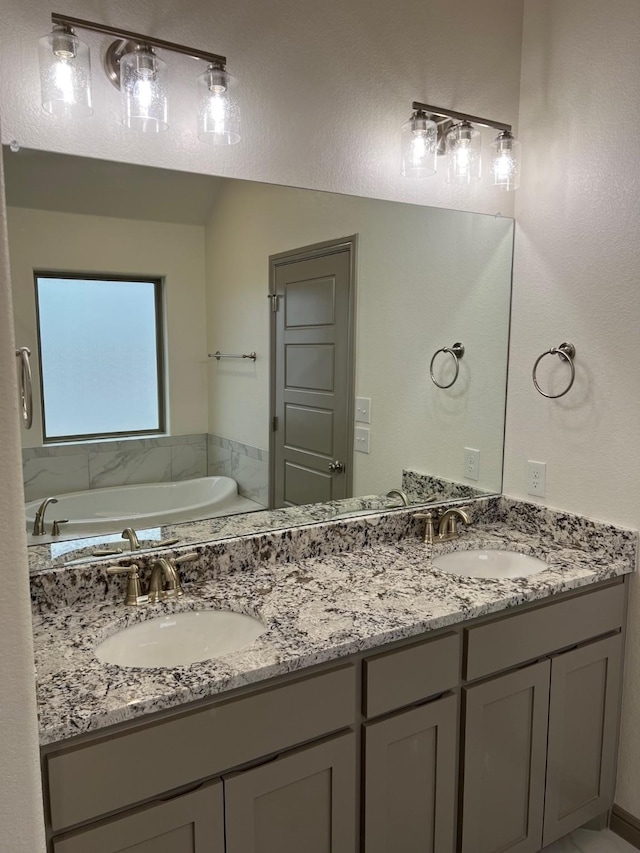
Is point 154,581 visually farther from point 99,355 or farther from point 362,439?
point 362,439

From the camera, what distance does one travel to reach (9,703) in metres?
0.86

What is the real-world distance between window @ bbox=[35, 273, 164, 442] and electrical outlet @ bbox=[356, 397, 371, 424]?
0.66m

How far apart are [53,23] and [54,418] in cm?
90

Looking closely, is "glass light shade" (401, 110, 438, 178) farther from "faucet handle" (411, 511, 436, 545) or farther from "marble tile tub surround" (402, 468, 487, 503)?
"faucet handle" (411, 511, 436, 545)

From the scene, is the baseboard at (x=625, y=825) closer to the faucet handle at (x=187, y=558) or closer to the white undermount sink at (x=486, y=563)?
the white undermount sink at (x=486, y=563)

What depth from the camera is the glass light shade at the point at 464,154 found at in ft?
6.61

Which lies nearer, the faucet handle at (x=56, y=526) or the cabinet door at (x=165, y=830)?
the cabinet door at (x=165, y=830)

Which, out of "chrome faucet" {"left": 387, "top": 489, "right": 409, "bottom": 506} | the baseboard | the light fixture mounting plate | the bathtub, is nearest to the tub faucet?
the bathtub

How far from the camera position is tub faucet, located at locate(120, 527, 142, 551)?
167 cm

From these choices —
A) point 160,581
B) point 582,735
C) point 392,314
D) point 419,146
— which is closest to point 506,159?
point 419,146

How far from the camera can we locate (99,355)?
5.29ft

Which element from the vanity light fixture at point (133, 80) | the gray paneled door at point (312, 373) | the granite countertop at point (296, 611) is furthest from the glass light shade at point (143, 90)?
the granite countertop at point (296, 611)

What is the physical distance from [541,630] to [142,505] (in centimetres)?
117

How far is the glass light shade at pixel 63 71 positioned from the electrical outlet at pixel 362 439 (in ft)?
3.96
